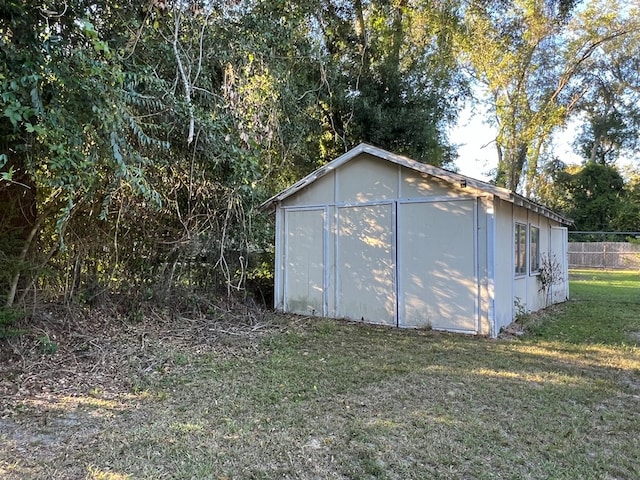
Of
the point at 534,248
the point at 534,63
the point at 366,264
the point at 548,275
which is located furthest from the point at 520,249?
the point at 534,63

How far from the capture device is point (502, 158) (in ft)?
73.6

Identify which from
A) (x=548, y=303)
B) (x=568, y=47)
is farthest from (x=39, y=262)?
(x=568, y=47)

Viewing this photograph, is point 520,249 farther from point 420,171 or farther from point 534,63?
point 534,63

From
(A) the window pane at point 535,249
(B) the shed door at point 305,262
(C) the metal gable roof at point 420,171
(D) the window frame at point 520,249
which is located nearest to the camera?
(C) the metal gable roof at point 420,171

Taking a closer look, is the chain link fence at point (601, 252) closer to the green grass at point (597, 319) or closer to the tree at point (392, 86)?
the green grass at point (597, 319)

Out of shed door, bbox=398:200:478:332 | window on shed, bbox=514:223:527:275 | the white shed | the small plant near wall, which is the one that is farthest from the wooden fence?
shed door, bbox=398:200:478:332

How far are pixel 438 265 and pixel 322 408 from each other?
12.9 ft

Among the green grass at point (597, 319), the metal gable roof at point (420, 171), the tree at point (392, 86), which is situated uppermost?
the tree at point (392, 86)

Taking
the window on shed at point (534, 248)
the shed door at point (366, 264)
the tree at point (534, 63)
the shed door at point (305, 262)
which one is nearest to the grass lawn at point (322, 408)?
the shed door at point (366, 264)

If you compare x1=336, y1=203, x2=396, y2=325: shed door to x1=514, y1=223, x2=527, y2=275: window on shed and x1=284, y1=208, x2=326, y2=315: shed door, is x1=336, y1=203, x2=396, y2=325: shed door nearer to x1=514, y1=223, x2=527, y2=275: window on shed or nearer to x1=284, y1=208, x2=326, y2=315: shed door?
x1=284, y1=208, x2=326, y2=315: shed door

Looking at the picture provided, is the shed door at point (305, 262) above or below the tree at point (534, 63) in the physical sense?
below

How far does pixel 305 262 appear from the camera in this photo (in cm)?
852

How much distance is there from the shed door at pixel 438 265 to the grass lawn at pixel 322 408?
1.77ft

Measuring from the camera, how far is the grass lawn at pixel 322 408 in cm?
276
